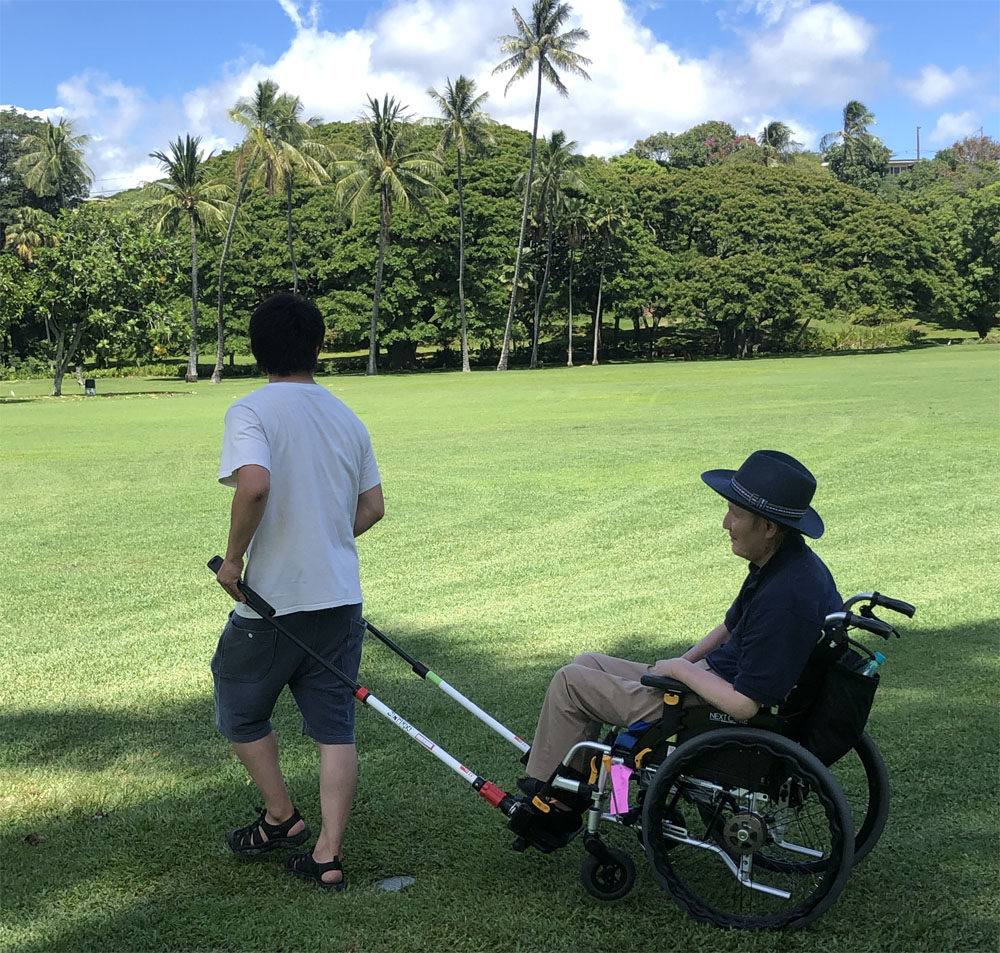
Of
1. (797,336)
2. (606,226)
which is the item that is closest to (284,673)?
(606,226)

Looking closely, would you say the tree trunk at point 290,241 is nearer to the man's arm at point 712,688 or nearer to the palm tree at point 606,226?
the palm tree at point 606,226

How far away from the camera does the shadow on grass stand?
119 inches

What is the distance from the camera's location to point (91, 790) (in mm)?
4129

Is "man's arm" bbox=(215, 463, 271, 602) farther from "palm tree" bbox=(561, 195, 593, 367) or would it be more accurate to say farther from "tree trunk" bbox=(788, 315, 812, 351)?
"tree trunk" bbox=(788, 315, 812, 351)

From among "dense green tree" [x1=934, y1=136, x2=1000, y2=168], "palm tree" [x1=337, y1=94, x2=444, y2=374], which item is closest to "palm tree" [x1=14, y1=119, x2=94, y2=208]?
"palm tree" [x1=337, y1=94, x2=444, y2=374]

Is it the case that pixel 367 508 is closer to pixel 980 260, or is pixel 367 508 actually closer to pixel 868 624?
pixel 868 624

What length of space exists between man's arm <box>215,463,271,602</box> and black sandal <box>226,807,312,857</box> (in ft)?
2.94

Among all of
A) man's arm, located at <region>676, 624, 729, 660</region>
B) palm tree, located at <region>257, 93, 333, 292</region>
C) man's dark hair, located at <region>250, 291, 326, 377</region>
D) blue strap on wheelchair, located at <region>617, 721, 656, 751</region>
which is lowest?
blue strap on wheelchair, located at <region>617, 721, 656, 751</region>

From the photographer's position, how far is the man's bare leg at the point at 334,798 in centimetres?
334

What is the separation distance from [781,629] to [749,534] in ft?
1.14

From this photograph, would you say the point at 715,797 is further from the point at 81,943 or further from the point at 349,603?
the point at 81,943

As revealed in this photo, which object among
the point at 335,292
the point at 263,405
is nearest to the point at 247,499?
the point at 263,405

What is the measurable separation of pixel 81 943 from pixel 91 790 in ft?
4.12

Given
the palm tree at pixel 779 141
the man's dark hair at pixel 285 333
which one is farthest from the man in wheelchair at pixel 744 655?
the palm tree at pixel 779 141
